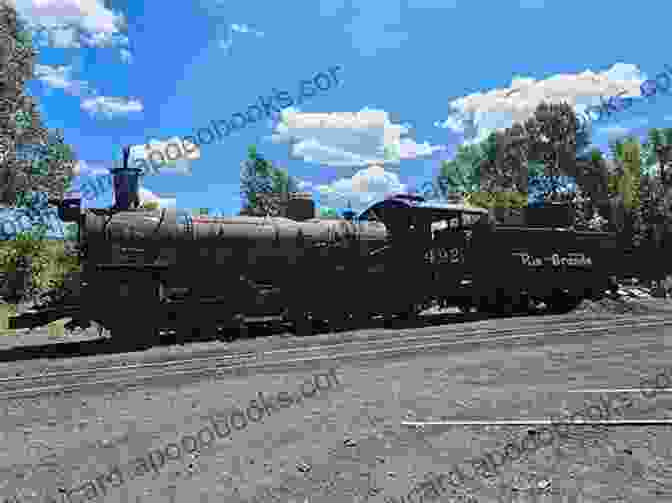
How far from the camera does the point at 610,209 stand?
39.6 m

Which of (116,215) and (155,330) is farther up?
(116,215)

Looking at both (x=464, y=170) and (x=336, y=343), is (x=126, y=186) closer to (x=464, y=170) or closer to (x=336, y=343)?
(x=336, y=343)

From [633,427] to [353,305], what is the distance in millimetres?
10111

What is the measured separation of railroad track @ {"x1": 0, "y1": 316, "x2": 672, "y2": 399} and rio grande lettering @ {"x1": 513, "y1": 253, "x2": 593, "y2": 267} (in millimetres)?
3500

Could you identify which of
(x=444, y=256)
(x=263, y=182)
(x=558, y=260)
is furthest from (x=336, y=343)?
(x=263, y=182)

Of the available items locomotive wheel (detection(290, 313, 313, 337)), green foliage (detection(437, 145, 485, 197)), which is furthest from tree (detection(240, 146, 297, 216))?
locomotive wheel (detection(290, 313, 313, 337))

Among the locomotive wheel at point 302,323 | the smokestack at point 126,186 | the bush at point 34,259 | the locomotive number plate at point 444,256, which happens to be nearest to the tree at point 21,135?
the bush at point 34,259

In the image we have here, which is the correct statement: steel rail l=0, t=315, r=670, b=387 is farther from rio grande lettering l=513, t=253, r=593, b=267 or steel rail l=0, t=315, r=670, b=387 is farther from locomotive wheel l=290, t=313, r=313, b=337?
rio grande lettering l=513, t=253, r=593, b=267

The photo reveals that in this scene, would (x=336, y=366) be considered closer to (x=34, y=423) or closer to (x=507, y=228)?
(x=34, y=423)

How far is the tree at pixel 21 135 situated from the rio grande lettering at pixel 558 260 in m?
24.8

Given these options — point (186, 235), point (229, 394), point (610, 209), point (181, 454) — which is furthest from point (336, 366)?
point (610, 209)

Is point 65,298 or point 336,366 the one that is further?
point 65,298

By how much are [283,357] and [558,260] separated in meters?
12.5

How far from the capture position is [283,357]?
1041 centimetres
